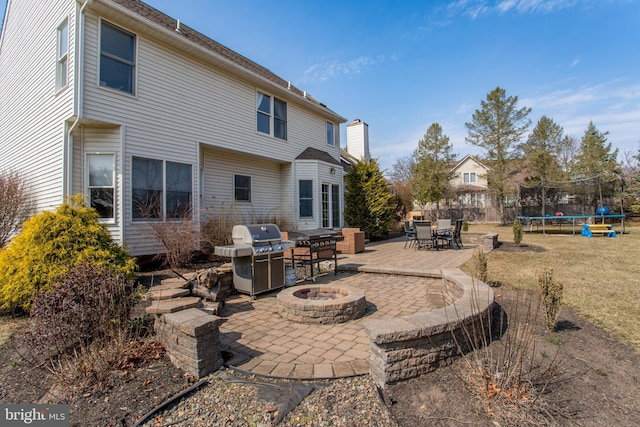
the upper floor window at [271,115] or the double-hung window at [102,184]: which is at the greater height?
the upper floor window at [271,115]

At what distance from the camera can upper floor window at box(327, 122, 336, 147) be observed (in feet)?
52.0

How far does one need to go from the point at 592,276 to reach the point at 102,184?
11.7m

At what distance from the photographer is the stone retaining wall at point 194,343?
9.23ft

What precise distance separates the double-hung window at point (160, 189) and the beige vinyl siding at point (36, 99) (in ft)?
5.35

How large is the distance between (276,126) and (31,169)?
8042 mm

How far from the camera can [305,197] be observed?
42.9 ft

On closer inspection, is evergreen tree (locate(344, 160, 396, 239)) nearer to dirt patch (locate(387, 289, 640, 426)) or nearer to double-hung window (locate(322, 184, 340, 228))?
double-hung window (locate(322, 184, 340, 228))

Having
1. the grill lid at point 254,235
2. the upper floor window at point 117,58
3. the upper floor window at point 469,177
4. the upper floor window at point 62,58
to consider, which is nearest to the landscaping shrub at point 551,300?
the grill lid at point 254,235

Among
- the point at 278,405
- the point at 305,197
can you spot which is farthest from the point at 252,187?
the point at 278,405

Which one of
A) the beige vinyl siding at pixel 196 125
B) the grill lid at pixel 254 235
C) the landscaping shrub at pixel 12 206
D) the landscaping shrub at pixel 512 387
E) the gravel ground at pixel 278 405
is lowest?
the gravel ground at pixel 278 405

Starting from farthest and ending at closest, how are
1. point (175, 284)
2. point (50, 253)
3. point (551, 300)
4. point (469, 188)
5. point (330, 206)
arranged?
point (469, 188) → point (330, 206) → point (50, 253) → point (175, 284) → point (551, 300)

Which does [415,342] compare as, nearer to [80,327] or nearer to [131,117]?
[80,327]

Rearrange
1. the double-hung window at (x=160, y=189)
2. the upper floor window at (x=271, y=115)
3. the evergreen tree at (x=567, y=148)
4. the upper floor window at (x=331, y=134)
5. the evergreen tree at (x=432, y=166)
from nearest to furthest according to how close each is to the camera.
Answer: the double-hung window at (x=160, y=189), the upper floor window at (x=271, y=115), the upper floor window at (x=331, y=134), the evergreen tree at (x=432, y=166), the evergreen tree at (x=567, y=148)

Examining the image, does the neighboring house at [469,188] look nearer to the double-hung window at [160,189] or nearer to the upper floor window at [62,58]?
the double-hung window at [160,189]
